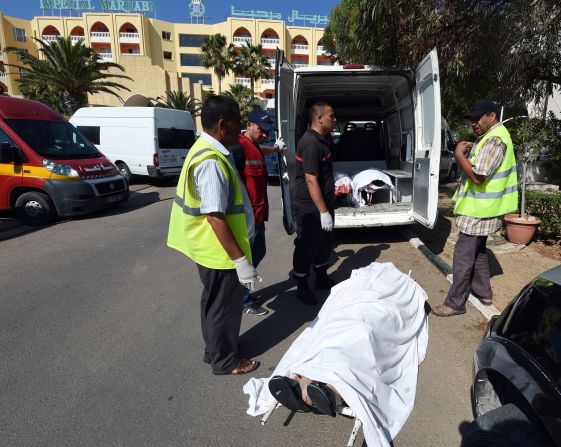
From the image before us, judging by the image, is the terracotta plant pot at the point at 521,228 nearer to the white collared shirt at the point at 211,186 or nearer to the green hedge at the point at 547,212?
the green hedge at the point at 547,212

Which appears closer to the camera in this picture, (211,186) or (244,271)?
(211,186)

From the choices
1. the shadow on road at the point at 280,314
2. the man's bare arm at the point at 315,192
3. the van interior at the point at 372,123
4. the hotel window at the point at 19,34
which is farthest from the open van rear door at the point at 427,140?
the hotel window at the point at 19,34

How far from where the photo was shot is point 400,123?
6.67 metres

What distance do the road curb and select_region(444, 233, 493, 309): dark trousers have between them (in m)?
0.12

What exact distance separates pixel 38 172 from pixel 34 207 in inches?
28.4

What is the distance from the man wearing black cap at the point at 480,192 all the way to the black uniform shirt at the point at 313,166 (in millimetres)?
1253

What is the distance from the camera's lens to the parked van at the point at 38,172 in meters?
7.91

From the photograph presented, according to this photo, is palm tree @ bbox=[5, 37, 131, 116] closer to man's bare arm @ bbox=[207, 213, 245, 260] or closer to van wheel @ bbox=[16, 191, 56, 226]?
van wheel @ bbox=[16, 191, 56, 226]

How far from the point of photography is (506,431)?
5.49ft

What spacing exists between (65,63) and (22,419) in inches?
905

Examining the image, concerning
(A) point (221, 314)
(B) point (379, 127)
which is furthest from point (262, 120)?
(B) point (379, 127)

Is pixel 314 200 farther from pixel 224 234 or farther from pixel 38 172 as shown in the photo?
pixel 38 172

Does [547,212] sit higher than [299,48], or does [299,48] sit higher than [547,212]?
[299,48]

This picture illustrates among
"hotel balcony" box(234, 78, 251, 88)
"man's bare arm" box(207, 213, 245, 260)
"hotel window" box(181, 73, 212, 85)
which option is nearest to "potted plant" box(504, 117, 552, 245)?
"man's bare arm" box(207, 213, 245, 260)
